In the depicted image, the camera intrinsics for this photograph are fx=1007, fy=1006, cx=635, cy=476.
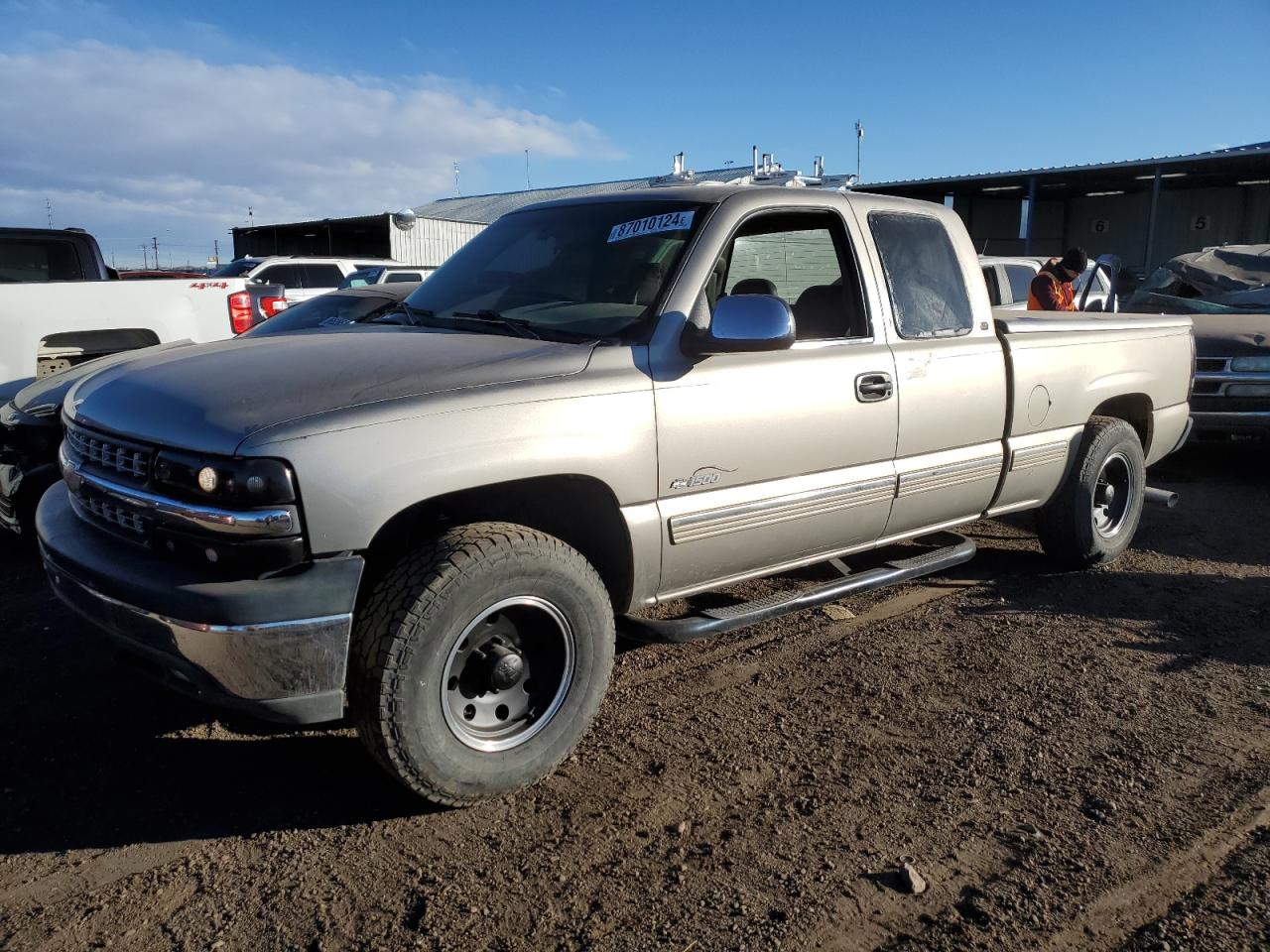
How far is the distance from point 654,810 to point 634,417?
1.24 metres

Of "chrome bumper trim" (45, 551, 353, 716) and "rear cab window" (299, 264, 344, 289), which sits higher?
"rear cab window" (299, 264, 344, 289)

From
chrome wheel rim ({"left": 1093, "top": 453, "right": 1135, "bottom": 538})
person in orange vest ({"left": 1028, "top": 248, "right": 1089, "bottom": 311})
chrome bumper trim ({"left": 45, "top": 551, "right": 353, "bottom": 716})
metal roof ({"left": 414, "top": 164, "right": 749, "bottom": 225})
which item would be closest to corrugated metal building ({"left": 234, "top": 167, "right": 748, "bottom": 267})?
metal roof ({"left": 414, "top": 164, "right": 749, "bottom": 225})

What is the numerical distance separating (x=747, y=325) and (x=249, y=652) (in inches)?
72.8

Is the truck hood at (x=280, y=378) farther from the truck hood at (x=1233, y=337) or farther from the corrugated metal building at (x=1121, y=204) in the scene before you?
the corrugated metal building at (x=1121, y=204)

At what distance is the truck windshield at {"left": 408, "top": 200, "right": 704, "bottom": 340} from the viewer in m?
3.65

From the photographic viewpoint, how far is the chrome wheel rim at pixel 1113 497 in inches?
219

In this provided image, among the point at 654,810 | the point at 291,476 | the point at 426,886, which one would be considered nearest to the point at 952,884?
the point at 654,810

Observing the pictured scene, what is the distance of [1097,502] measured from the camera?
18.5 feet

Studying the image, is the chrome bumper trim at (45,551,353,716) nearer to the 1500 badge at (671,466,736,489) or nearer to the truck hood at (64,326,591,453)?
the truck hood at (64,326,591,453)

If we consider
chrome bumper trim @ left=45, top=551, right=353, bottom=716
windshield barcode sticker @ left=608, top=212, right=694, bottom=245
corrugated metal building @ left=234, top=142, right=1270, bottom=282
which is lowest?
chrome bumper trim @ left=45, top=551, right=353, bottom=716

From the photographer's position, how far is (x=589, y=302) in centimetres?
376

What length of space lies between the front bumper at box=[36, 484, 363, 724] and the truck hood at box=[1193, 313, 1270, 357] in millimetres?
7453

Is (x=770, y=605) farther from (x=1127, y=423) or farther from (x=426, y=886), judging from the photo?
(x=1127, y=423)

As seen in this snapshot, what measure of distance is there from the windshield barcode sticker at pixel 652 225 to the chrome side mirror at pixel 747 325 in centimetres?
54
